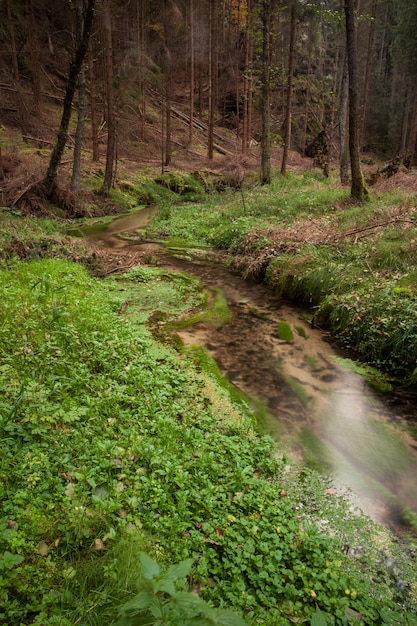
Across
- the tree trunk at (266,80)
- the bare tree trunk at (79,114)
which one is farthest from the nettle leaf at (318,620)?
the tree trunk at (266,80)

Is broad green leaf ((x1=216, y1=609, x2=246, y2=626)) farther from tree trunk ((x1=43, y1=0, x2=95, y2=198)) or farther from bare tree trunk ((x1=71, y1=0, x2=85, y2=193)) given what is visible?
bare tree trunk ((x1=71, y1=0, x2=85, y2=193))

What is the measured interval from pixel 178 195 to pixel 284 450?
19.0 metres

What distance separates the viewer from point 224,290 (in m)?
9.04

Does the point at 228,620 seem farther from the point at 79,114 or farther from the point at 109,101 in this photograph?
the point at 109,101

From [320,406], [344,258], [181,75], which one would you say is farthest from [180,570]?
[181,75]

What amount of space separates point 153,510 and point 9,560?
3.51 ft

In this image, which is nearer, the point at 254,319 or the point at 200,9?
the point at 254,319

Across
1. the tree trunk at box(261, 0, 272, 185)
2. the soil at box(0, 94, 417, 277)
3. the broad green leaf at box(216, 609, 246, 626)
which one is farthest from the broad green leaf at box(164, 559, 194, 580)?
the tree trunk at box(261, 0, 272, 185)

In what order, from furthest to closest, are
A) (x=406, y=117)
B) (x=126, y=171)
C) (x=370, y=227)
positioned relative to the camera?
(x=406, y=117)
(x=126, y=171)
(x=370, y=227)

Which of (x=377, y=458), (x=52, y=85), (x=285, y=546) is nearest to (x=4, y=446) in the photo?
(x=285, y=546)

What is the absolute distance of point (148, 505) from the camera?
302cm

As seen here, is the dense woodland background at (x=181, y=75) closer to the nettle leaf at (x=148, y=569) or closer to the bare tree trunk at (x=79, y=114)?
the bare tree trunk at (x=79, y=114)

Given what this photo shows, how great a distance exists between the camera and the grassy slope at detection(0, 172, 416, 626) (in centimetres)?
239

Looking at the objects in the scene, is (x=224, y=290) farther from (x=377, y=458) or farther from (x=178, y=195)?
(x=178, y=195)
